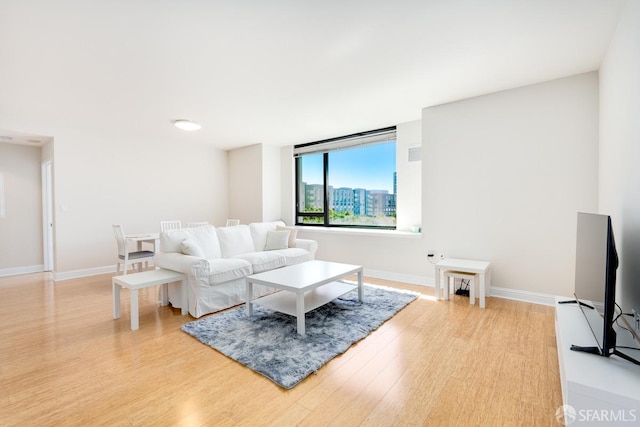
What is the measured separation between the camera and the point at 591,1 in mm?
1899

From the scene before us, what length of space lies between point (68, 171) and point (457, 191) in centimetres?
604

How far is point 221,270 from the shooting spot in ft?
10.5

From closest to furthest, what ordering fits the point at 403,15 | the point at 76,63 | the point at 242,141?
the point at 403,15
the point at 76,63
the point at 242,141

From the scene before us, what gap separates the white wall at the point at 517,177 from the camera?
9.91 feet

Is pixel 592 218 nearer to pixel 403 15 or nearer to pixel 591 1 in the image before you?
pixel 591 1

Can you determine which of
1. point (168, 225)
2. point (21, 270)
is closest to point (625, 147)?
point (168, 225)

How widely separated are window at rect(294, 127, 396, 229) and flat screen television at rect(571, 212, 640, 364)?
2862 mm

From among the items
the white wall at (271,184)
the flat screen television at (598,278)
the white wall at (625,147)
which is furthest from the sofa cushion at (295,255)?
the white wall at (625,147)

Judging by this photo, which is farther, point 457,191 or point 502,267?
point 457,191

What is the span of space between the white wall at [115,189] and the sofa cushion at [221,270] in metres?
3.15

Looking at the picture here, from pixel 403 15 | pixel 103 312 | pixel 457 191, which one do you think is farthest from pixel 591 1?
pixel 103 312

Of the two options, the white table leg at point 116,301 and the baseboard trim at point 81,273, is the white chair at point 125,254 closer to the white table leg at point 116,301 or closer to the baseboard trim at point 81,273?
the baseboard trim at point 81,273

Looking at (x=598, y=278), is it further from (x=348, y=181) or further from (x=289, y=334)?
(x=348, y=181)

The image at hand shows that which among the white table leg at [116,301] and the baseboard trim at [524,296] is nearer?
the white table leg at [116,301]
